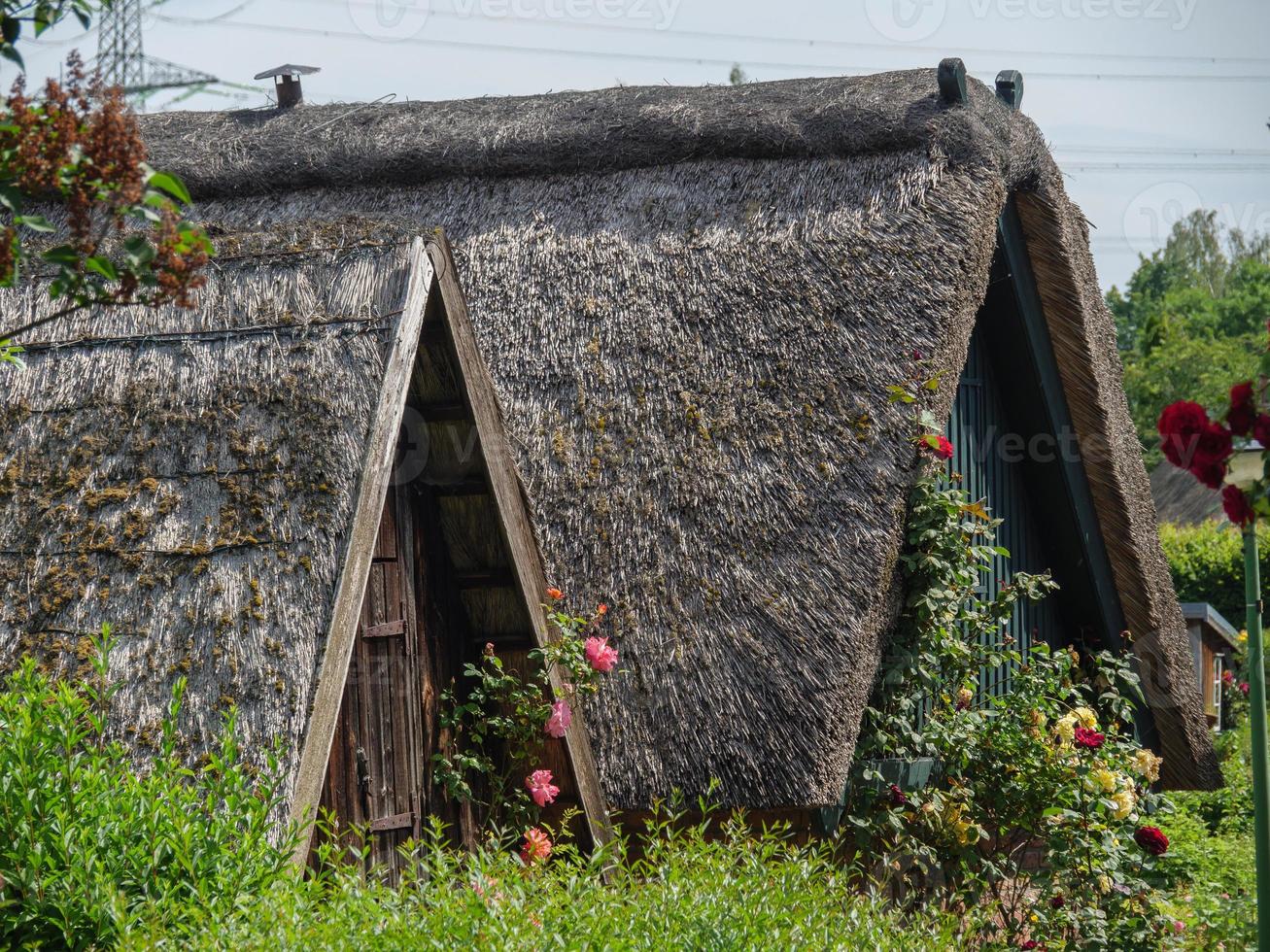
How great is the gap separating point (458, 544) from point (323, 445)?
1.06 metres

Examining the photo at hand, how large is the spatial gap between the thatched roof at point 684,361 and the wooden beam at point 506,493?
238 millimetres

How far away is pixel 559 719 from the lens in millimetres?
4715

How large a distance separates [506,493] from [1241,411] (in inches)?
92.4

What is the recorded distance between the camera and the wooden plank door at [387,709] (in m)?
4.30

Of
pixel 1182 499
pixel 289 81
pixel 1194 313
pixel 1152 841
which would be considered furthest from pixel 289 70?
pixel 1194 313

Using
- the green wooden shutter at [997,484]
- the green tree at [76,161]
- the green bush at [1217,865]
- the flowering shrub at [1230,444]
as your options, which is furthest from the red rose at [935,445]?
the green tree at [76,161]

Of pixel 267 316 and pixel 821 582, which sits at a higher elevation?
pixel 267 316

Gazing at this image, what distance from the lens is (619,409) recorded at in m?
6.50

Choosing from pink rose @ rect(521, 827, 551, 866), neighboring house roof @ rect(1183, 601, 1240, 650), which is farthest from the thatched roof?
neighboring house roof @ rect(1183, 601, 1240, 650)

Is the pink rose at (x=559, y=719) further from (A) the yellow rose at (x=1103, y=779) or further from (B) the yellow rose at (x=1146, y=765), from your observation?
(B) the yellow rose at (x=1146, y=765)

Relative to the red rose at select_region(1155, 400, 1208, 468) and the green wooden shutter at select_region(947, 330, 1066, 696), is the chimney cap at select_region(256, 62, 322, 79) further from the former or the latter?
the red rose at select_region(1155, 400, 1208, 468)

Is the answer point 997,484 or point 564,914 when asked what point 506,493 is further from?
point 997,484

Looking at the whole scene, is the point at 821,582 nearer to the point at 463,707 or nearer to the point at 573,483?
the point at 573,483

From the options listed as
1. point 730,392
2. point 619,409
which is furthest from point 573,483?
point 730,392
